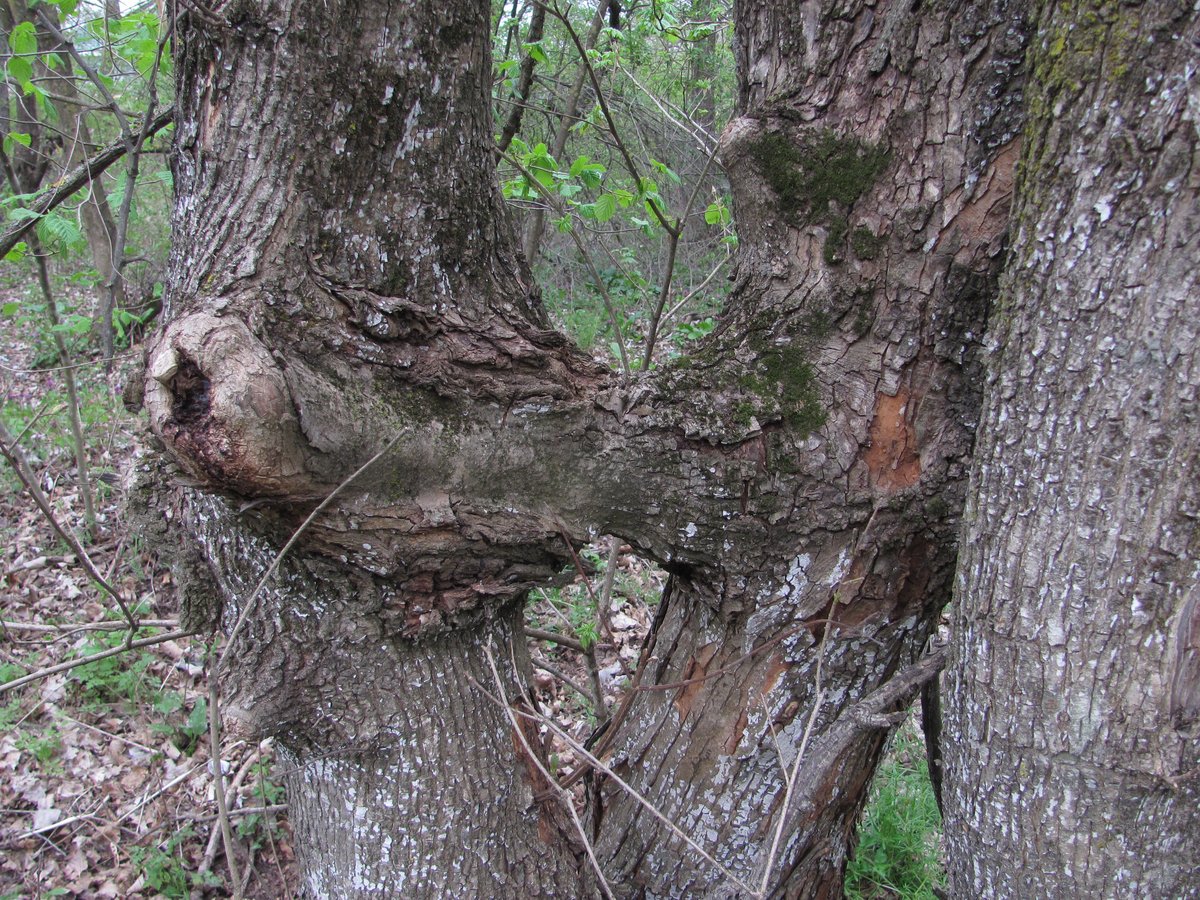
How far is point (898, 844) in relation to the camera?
279 centimetres

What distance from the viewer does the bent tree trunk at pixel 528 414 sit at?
1.46 metres

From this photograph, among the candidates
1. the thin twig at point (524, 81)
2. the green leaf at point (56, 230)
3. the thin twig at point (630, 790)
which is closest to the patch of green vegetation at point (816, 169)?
the thin twig at point (630, 790)

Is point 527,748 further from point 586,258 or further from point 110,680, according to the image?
point 110,680

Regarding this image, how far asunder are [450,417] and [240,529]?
47cm

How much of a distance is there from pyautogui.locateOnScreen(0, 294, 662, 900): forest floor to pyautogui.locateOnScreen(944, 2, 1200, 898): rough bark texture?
1.28 metres

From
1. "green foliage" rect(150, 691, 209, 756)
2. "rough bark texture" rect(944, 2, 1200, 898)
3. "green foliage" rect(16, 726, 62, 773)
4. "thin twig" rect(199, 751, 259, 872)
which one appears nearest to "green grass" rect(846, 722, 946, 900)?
"rough bark texture" rect(944, 2, 1200, 898)

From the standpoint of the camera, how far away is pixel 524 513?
158cm

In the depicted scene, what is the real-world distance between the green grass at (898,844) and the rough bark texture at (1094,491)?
1.47m

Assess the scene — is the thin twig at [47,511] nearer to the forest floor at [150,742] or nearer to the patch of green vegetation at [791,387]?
the forest floor at [150,742]

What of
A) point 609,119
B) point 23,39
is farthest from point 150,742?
point 609,119

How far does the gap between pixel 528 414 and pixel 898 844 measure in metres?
2.27

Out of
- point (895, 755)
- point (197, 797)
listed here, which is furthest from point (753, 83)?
point (197, 797)

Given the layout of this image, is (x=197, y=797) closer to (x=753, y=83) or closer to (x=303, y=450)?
(x=303, y=450)

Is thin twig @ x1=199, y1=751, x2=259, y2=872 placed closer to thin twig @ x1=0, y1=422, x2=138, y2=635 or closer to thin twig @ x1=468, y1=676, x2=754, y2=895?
thin twig @ x1=0, y1=422, x2=138, y2=635
